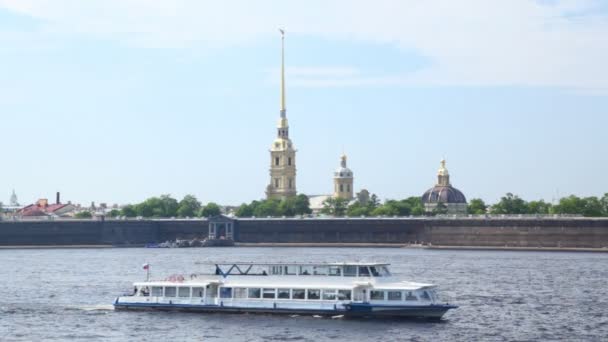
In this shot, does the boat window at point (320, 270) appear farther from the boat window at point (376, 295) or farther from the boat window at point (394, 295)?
the boat window at point (394, 295)

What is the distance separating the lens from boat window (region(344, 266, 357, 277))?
236 feet

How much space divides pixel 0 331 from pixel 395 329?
1823cm

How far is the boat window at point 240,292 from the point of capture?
240 ft

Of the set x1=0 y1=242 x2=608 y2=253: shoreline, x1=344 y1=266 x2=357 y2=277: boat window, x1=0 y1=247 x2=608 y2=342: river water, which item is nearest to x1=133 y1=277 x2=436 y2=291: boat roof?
x1=344 y1=266 x2=357 y2=277: boat window

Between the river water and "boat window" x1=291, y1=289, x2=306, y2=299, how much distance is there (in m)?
1.14

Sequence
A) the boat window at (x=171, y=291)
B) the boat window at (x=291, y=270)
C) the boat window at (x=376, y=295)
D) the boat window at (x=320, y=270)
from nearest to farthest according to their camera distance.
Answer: the boat window at (x=376, y=295), the boat window at (x=320, y=270), the boat window at (x=291, y=270), the boat window at (x=171, y=291)

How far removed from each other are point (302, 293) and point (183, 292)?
6.76 meters

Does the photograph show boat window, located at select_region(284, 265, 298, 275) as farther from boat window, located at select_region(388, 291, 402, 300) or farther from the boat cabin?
boat window, located at select_region(388, 291, 402, 300)

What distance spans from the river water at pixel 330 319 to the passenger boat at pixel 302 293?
0.62m

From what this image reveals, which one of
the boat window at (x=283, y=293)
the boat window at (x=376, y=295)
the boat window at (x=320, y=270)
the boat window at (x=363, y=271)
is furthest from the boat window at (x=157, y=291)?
the boat window at (x=376, y=295)

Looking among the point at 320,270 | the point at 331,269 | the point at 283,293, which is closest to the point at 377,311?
the point at 331,269

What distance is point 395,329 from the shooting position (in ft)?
220

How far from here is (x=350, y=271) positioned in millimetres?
72188

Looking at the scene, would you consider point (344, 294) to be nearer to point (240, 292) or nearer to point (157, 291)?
point (240, 292)
